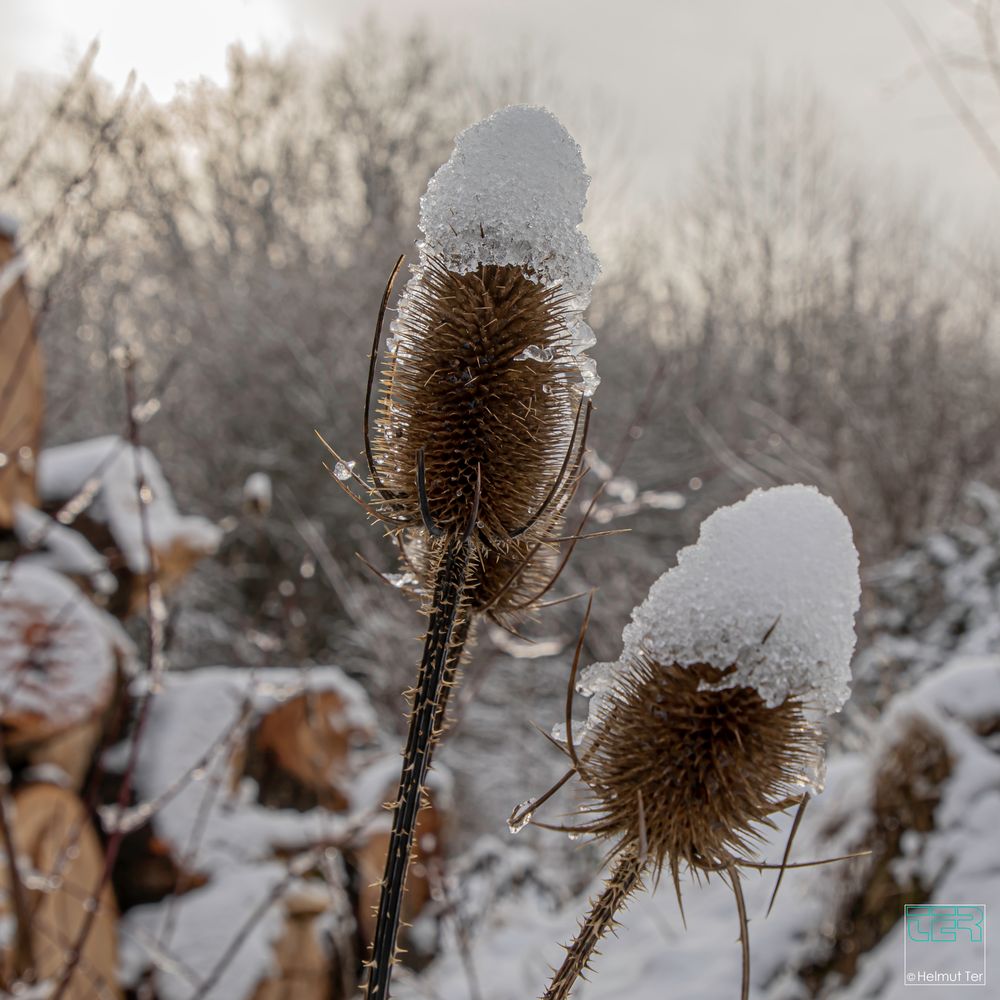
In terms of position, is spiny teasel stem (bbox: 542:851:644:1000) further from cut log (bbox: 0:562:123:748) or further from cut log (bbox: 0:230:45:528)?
cut log (bbox: 0:230:45:528)

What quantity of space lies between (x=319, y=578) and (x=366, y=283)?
4.31 m

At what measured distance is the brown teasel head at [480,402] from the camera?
0.97 meters

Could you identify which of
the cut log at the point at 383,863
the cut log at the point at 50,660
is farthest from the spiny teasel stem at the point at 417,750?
the cut log at the point at 383,863

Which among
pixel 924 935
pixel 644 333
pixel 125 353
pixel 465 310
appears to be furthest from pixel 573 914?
pixel 644 333

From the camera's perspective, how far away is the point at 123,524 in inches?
174

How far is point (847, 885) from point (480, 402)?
2729 millimetres

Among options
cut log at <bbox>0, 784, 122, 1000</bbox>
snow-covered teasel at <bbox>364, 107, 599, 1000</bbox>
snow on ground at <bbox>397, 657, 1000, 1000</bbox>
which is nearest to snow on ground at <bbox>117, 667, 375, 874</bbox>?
cut log at <bbox>0, 784, 122, 1000</bbox>

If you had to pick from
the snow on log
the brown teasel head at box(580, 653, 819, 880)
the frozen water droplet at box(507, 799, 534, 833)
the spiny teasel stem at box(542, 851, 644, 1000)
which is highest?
the snow on log

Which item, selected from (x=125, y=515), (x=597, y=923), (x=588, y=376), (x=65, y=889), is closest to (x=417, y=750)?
(x=597, y=923)

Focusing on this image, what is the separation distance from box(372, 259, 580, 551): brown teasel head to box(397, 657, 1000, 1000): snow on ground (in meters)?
1.64

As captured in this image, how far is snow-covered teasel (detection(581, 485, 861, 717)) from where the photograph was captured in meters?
0.91

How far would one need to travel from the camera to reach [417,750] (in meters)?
0.84

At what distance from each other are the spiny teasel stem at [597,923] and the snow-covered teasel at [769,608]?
0.22 metres

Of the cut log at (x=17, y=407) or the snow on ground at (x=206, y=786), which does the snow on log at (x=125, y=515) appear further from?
the snow on ground at (x=206, y=786)
